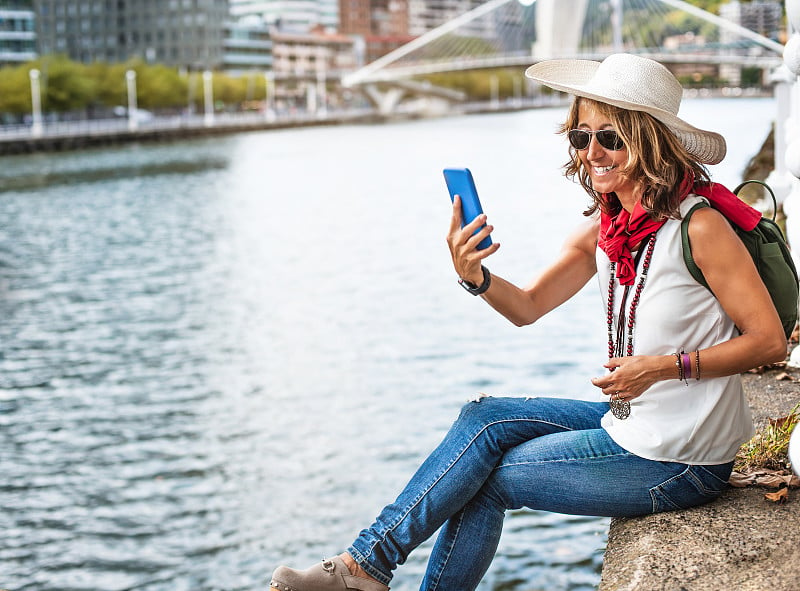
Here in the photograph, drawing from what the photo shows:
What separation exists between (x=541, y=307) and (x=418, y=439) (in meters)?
3.77

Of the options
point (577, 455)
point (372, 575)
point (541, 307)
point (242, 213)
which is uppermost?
point (541, 307)

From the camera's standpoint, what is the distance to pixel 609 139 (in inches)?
72.8

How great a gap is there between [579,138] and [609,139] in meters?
0.05

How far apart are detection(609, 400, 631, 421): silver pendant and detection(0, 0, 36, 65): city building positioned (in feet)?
263

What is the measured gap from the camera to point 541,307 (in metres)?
2.15

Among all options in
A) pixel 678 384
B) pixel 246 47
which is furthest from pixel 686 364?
pixel 246 47

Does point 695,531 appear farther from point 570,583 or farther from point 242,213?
point 242,213

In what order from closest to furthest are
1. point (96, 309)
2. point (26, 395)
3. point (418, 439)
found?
point (418, 439), point (26, 395), point (96, 309)

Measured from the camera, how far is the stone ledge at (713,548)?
173cm

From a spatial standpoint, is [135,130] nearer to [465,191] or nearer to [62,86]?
[62,86]

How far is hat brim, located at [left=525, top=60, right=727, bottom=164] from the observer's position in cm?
179

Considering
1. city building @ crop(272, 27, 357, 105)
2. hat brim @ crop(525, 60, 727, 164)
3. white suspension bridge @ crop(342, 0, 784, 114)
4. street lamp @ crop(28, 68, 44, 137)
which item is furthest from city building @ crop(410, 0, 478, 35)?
hat brim @ crop(525, 60, 727, 164)

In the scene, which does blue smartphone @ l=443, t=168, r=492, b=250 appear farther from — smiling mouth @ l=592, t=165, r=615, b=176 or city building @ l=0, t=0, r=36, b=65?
city building @ l=0, t=0, r=36, b=65

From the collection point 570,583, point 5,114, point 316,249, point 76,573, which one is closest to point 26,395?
point 76,573
